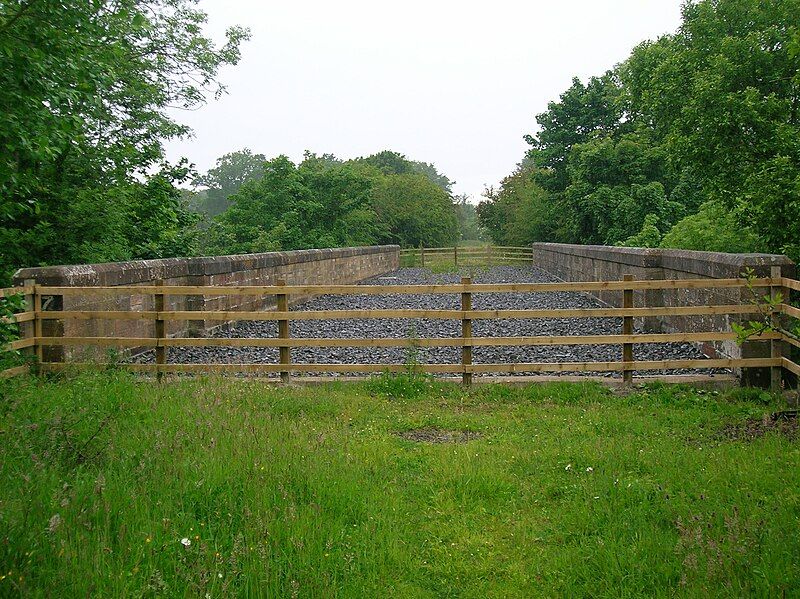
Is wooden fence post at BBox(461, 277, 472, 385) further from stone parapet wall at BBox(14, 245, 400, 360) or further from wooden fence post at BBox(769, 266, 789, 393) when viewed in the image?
stone parapet wall at BBox(14, 245, 400, 360)

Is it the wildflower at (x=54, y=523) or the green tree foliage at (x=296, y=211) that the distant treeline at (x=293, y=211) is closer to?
the green tree foliage at (x=296, y=211)

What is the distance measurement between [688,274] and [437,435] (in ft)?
16.7

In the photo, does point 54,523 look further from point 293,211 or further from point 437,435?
point 293,211

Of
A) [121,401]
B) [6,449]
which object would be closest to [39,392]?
[121,401]

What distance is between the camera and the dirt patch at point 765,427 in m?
5.45

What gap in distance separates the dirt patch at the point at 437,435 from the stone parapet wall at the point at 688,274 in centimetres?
242

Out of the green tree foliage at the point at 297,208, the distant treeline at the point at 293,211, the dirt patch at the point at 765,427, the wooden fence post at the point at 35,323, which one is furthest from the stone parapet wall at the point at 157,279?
the green tree foliage at the point at 297,208

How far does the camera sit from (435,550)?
3.86 metres

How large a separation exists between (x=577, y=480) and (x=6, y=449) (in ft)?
11.4

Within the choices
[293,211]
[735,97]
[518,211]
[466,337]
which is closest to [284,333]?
[466,337]

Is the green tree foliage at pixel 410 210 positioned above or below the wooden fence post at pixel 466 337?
above

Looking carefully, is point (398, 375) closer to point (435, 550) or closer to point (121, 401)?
point (121, 401)

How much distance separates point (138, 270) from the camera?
9375 mm

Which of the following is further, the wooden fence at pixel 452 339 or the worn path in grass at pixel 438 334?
the worn path in grass at pixel 438 334
